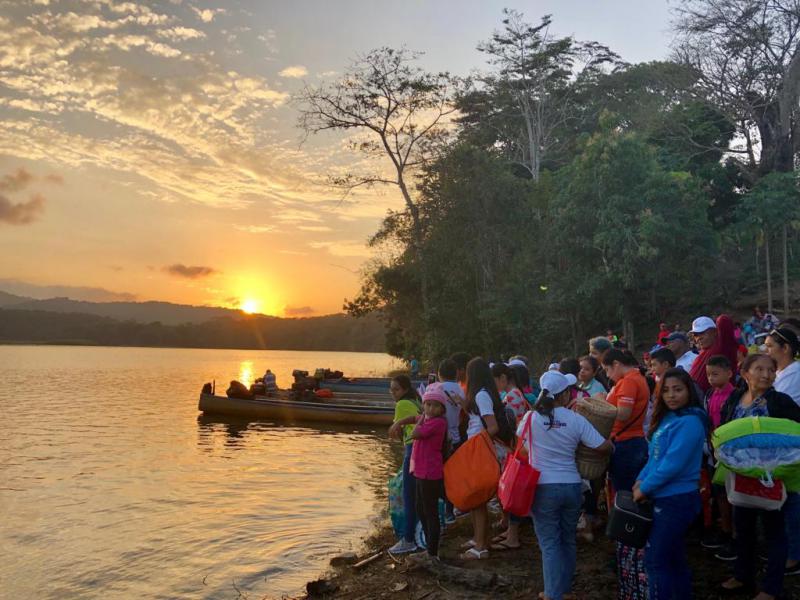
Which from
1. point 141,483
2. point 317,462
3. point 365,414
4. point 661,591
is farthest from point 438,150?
point 661,591

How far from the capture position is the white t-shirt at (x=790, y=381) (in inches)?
192

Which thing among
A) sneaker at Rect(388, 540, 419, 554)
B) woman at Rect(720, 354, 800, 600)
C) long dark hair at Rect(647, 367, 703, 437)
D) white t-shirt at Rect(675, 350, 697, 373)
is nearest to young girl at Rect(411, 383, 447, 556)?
sneaker at Rect(388, 540, 419, 554)

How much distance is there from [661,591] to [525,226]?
26.9m

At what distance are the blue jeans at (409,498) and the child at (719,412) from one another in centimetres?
277

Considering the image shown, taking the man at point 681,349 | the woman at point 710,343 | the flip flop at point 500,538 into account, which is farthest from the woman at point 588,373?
the flip flop at point 500,538

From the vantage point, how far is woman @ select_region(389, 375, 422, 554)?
6.40 m

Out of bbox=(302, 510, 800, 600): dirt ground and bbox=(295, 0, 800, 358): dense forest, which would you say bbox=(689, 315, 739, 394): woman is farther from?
bbox=(295, 0, 800, 358): dense forest

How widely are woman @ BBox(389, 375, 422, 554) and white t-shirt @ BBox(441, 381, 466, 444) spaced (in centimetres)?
32

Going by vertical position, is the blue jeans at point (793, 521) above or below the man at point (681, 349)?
below

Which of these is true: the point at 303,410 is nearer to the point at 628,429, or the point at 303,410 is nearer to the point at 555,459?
the point at 628,429

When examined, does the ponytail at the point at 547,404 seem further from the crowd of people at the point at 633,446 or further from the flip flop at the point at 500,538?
the flip flop at the point at 500,538

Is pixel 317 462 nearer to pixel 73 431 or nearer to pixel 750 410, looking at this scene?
pixel 73 431

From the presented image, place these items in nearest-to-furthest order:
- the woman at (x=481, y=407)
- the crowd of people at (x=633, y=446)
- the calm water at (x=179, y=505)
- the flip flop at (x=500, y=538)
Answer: the crowd of people at (x=633, y=446)
the woman at (x=481, y=407)
the flip flop at (x=500, y=538)
the calm water at (x=179, y=505)

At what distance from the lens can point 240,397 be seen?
81.2 ft
